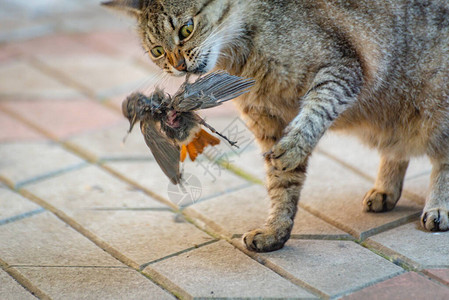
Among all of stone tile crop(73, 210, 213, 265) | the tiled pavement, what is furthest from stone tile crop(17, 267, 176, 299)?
stone tile crop(73, 210, 213, 265)

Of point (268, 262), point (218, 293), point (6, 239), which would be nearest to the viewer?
point (218, 293)

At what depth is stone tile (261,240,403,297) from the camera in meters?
2.47

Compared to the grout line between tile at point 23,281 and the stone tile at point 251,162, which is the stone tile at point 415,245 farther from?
the grout line between tile at point 23,281

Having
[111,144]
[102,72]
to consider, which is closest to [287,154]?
[111,144]

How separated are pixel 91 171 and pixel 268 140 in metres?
0.99

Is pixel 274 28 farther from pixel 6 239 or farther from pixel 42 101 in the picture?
pixel 42 101

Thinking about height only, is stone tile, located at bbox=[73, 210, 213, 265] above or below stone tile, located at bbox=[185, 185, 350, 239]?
below

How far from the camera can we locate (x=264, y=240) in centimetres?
274

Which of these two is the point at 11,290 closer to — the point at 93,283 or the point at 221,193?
the point at 93,283

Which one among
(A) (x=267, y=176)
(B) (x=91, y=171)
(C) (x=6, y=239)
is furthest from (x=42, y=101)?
(A) (x=267, y=176)

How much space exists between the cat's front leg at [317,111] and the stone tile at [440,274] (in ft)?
1.93

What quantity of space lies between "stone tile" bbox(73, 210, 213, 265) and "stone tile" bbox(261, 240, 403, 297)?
375 mm

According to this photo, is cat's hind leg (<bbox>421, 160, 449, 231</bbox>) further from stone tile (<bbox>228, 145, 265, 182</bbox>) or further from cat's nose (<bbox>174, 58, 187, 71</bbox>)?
cat's nose (<bbox>174, 58, 187, 71</bbox>)

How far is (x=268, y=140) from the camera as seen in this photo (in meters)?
3.02
